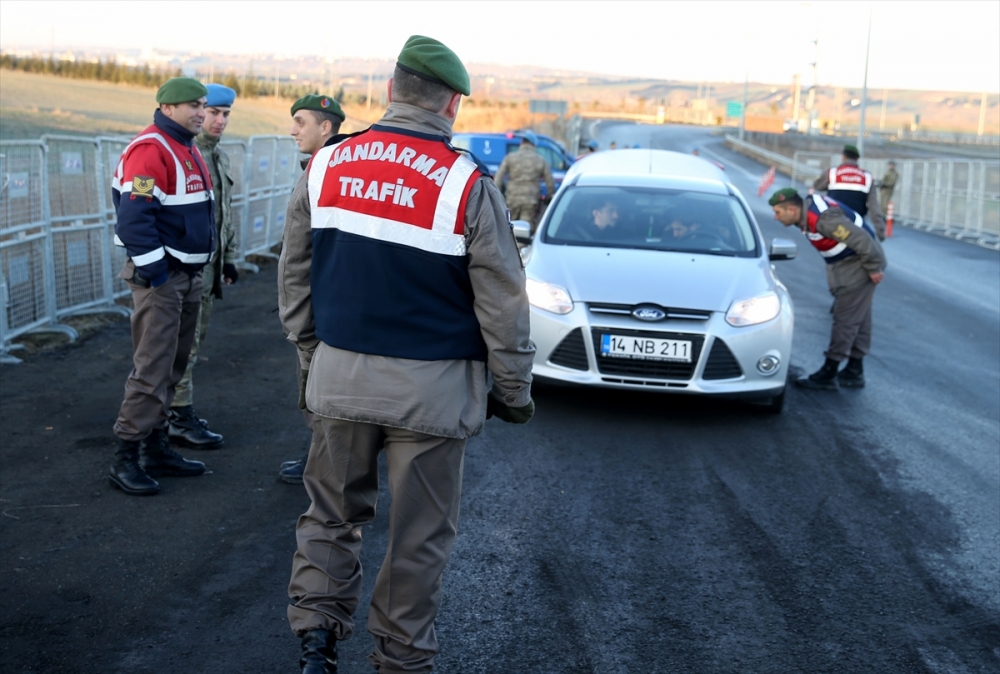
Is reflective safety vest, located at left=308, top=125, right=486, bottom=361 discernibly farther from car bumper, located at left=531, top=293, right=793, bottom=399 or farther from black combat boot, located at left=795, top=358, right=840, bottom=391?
black combat boot, located at left=795, top=358, right=840, bottom=391

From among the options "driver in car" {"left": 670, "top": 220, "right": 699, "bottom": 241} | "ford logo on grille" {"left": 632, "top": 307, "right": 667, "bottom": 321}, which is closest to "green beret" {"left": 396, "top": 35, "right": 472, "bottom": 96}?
"ford logo on grille" {"left": 632, "top": 307, "right": 667, "bottom": 321}

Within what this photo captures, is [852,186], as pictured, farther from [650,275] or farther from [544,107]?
[544,107]

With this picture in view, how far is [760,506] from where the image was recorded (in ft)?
17.6

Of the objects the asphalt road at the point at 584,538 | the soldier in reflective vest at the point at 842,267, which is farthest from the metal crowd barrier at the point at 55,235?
the soldier in reflective vest at the point at 842,267

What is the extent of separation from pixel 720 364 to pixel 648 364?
478mm

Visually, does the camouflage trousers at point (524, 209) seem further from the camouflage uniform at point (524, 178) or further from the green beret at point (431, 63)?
the green beret at point (431, 63)

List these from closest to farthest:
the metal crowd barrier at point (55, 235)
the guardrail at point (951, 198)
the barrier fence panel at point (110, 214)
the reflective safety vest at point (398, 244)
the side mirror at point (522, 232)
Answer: the reflective safety vest at point (398, 244)
the side mirror at point (522, 232)
the metal crowd barrier at point (55, 235)
the barrier fence panel at point (110, 214)
the guardrail at point (951, 198)

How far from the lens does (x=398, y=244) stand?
3.02m

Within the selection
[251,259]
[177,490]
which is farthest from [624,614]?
[251,259]

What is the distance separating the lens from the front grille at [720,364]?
670 cm

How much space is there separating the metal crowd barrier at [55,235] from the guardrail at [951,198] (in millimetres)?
17786

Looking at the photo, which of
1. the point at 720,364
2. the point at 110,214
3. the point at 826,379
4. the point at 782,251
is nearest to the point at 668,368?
the point at 720,364

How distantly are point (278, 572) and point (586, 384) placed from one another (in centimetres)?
299

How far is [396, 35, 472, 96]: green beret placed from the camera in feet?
10.0
